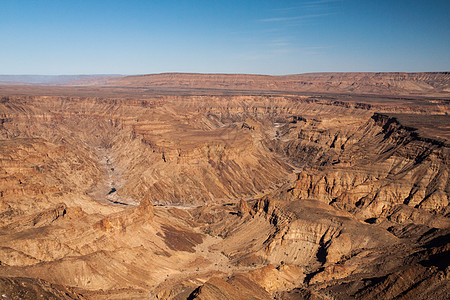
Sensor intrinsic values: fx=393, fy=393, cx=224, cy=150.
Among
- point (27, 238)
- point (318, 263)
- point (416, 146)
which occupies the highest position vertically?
point (416, 146)

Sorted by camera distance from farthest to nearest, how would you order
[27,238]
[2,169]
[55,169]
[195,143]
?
[195,143] → [55,169] → [2,169] → [27,238]

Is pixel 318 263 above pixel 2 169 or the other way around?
the other way around

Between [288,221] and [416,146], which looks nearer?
[288,221]

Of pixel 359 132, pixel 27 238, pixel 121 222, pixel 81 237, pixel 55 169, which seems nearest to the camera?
pixel 27 238

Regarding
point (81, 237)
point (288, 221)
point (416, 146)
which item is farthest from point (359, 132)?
point (81, 237)

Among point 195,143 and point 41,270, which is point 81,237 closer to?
point 41,270

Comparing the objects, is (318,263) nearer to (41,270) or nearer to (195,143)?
(41,270)
